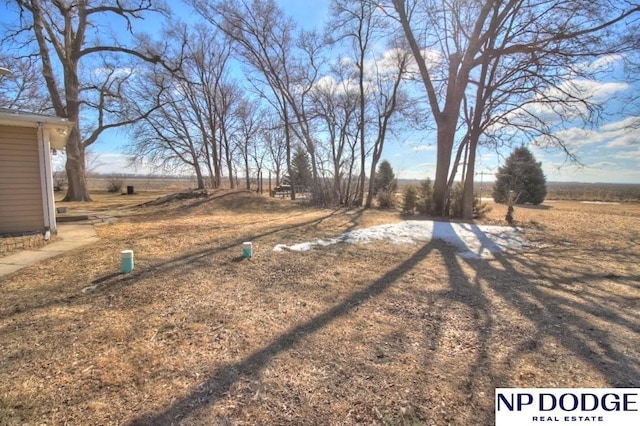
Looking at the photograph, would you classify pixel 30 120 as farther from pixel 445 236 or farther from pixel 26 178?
pixel 445 236

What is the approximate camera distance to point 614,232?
27.3 feet

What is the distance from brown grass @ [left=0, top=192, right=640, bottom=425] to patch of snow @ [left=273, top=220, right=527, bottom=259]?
28.6 inches

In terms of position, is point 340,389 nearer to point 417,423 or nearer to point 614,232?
point 417,423

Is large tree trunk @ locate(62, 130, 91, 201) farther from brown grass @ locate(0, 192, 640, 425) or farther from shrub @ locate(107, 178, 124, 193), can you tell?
shrub @ locate(107, 178, 124, 193)

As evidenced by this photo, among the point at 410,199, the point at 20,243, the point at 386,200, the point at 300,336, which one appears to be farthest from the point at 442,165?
the point at 20,243

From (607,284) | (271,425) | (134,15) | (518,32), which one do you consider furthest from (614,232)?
(134,15)

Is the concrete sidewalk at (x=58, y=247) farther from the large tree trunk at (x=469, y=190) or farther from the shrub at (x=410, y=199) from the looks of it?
the large tree trunk at (x=469, y=190)

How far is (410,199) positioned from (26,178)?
34.8 ft

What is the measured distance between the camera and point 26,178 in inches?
254

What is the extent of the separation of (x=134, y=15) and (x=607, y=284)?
18.0 meters

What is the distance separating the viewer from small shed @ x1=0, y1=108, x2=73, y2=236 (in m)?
6.22

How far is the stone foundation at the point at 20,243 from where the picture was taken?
5344 mm

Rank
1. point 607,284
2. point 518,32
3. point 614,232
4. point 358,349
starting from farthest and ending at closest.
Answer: point 518,32, point 614,232, point 607,284, point 358,349

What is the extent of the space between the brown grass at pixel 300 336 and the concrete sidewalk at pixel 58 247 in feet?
0.96
